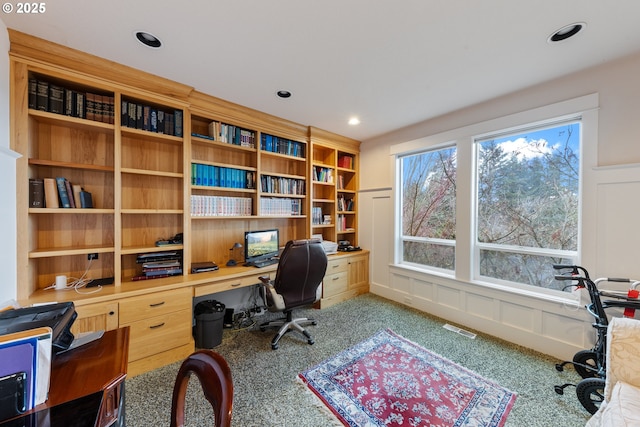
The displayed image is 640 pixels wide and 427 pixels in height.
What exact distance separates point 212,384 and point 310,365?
1649 millimetres

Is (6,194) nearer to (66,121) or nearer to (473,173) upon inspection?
(66,121)

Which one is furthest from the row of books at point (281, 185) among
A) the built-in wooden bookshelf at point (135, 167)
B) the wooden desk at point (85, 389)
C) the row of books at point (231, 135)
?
the wooden desk at point (85, 389)

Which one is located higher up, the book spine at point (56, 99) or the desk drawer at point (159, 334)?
the book spine at point (56, 99)

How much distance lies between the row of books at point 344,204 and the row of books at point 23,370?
3549mm

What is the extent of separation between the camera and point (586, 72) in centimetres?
210

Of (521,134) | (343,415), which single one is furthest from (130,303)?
(521,134)

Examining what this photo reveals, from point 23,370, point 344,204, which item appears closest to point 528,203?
point 344,204

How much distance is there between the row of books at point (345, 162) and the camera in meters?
4.18

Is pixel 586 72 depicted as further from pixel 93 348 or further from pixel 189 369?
pixel 93 348

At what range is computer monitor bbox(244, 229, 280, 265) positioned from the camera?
9.59 feet

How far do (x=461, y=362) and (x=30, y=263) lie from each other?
12.1 ft

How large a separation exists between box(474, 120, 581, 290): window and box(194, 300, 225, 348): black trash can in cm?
300

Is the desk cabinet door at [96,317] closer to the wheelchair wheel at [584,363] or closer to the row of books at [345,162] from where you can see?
the row of books at [345,162]

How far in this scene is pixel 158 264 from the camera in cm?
237
